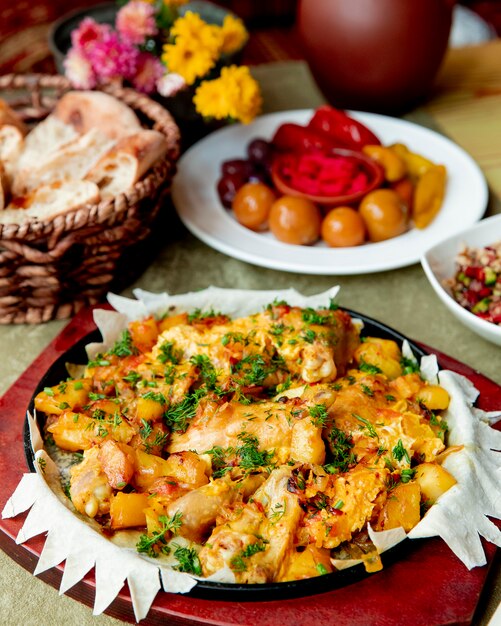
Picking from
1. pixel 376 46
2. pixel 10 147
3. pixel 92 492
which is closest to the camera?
pixel 92 492

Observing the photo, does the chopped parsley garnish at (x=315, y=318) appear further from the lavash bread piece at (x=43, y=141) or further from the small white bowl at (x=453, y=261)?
the lavash bread piece at (x=43, y=141)

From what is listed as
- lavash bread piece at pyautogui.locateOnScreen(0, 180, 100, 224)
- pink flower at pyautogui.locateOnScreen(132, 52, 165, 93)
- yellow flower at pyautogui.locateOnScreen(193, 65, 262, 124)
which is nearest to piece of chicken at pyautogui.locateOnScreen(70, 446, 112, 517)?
lavash bread piece at pyautogui.locateOnScreen(0, 180, 100, 224)

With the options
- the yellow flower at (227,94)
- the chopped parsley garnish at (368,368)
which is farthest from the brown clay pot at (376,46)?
the chopped parsley garnish at (368,368)

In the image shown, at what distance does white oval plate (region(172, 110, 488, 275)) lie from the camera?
2.21 m

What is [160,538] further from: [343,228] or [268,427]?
[343,228]

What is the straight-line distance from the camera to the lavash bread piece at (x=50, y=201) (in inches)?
76.1

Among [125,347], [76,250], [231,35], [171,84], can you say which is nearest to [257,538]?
[125,347]

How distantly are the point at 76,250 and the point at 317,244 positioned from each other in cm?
80

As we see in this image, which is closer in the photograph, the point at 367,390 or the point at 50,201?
the point at 367,390

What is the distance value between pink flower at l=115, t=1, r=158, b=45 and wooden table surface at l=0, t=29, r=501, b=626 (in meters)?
0.67

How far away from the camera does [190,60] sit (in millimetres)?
2547

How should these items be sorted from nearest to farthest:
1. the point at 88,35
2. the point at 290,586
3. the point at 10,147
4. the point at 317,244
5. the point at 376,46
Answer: the point at 290,586, the point at 10,147, the point at 317,244, the point at 88,35, the point at 376,46

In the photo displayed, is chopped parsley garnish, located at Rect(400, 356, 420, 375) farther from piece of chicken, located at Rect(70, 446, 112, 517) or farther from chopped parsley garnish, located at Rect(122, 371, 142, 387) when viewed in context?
piece of chicken, located at Rect(70, 446, 112, 517)

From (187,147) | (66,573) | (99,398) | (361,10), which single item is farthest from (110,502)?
(361,10)
